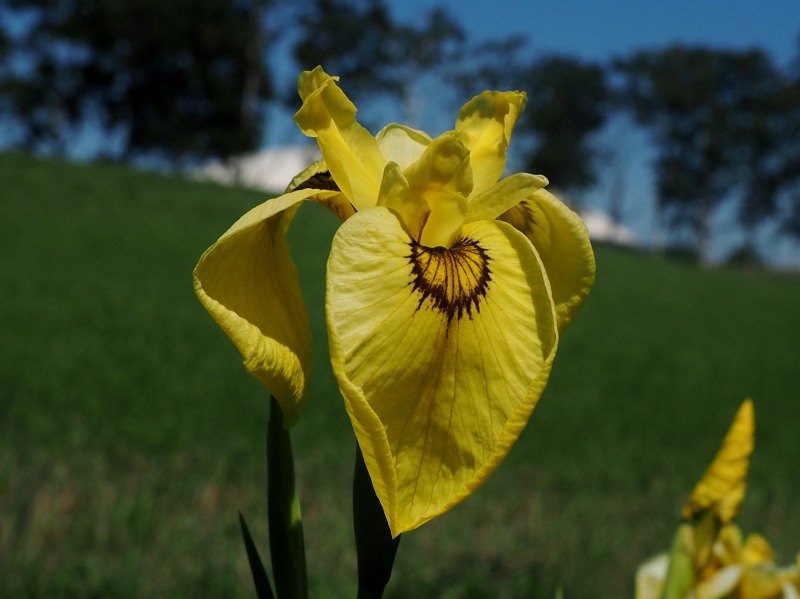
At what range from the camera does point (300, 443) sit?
4.64 meters

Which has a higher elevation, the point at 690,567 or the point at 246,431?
the point at 246,431

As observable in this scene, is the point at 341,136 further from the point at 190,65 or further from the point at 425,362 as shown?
the point at 190,65

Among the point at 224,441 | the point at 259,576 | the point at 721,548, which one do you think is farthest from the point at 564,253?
the point at 224,441

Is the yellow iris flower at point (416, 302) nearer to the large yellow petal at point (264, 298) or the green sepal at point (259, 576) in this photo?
the large yellow petal at point (264, 298)

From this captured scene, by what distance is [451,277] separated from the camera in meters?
0.54

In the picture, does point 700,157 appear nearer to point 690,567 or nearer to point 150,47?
point 150,47

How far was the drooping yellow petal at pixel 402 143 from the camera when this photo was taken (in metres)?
0.72

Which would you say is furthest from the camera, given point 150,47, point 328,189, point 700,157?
point 700,157

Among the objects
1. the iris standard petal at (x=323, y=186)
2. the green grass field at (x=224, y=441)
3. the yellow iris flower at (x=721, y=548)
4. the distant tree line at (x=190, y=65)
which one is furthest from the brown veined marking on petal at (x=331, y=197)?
the distant tree line at (x=190, y=65)

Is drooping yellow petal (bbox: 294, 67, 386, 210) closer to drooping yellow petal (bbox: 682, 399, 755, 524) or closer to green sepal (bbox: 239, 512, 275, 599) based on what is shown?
green sepal (bbox: 239, 512, 275, 599)

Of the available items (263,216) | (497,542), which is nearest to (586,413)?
(497,542)

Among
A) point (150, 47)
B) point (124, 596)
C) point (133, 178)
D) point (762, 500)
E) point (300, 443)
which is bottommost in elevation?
point (762, 500)

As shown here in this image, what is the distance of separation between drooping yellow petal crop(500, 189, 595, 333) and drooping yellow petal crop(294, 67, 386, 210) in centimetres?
12

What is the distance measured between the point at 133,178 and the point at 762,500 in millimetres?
11989
